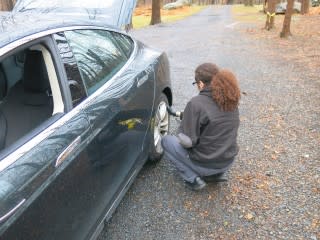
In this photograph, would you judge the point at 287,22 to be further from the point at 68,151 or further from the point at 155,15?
the point at 68,151

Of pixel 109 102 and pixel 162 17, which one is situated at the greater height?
pixel 109 102

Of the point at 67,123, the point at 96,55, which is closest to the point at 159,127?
the point at 96,55

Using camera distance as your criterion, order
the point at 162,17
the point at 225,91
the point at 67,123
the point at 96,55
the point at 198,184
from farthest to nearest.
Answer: the point at 162,17 < the point at 198,184 < the point at 225,91 < the point at 96,55 < the point at 67,123

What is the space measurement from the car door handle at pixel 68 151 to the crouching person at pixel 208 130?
1308 mm

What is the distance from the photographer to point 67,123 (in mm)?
2309

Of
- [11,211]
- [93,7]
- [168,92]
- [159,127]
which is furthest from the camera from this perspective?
[93,7]

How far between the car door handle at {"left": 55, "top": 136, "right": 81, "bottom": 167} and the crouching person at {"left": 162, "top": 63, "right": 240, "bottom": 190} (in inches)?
51.5

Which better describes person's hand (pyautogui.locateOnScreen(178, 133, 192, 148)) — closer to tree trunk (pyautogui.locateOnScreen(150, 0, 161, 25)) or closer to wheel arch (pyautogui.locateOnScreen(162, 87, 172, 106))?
wheel arch (pyautogui.locateOnScreen(162, 87, 172, 106))

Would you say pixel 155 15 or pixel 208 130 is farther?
pixel 155 15

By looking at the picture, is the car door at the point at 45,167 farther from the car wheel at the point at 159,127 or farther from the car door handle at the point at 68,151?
the car wheel at the point at 159,127

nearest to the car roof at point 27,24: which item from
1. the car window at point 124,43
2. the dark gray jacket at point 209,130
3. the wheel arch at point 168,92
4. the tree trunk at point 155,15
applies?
the car window at point 124,43

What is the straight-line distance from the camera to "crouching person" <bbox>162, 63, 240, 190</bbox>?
3299 mm

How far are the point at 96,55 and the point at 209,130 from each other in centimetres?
118

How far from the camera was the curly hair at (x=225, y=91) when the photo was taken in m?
3.24
